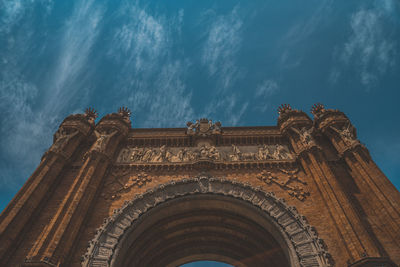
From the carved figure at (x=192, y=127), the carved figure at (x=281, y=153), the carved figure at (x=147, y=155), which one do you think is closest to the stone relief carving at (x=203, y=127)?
the carved figure at (x=192, y=127)

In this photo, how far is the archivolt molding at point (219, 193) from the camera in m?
10.6

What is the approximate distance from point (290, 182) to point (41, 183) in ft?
43.2

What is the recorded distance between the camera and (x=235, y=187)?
45.3 ft

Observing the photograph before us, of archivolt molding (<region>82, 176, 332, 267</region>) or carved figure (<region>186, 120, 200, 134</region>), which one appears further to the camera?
carved figure (<region>186, 120, 200, 134</region>)

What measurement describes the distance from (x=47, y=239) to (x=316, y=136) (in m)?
15.8

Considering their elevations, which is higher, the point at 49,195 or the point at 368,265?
the point at 49,195

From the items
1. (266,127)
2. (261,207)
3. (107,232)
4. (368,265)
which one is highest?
(266,127)

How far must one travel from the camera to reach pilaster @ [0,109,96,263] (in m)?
11.0

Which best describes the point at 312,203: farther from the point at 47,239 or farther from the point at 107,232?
A: the point at 47,239

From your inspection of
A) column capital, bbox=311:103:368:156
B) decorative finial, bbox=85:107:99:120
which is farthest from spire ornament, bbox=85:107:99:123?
column capital, bbox=311:103:368:156

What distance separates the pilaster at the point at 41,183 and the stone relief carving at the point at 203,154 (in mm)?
3059

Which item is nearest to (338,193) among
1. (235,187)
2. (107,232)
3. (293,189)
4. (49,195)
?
(293,189)

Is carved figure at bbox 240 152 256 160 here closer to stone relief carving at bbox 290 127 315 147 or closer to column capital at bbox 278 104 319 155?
column capital at bbox 278 104 319 155

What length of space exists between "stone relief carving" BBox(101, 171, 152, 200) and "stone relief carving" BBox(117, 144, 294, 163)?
1.28 meters
